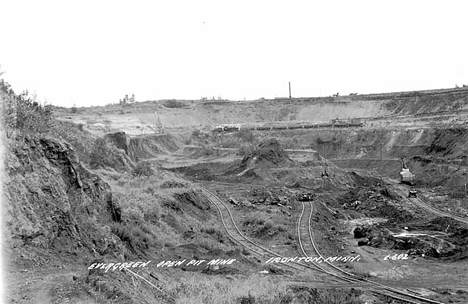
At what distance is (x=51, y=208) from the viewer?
13.6 meters

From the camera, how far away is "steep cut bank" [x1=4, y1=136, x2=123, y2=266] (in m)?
12.2

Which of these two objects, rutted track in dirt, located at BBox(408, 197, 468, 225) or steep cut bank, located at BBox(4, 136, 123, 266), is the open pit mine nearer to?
steep cut bank, located at BBox(4, 136, 123, 266)

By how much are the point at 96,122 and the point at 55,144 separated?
7561 centimetres

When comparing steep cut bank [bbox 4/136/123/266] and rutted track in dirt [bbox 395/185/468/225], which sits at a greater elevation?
steep cut bank [bbox 4/136/123/266]

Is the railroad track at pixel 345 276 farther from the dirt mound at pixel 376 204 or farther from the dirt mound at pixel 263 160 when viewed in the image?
the dirt mound at pixel 263 160

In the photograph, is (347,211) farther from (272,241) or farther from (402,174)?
(402,174)

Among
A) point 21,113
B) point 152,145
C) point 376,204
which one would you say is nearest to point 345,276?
point 21,113

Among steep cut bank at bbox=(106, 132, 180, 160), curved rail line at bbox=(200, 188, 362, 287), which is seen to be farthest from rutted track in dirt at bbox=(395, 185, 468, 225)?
steep cut bank at bbox=(106, 132, 180, 160)

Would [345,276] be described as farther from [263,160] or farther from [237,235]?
[263,160]

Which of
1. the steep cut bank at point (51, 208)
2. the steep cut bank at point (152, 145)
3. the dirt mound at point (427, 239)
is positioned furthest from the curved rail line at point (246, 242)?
the steep cut bank at point (152, 145)

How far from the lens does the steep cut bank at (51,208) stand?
1223cm

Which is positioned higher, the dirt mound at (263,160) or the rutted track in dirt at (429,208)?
the dirt mound at (263,160)

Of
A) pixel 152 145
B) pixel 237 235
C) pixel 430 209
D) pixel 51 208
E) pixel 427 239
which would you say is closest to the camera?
pixel 51 208

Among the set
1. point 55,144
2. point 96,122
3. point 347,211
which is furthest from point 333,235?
point 96,122
